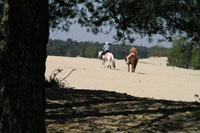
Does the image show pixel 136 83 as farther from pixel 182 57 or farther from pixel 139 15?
pixel 182 57

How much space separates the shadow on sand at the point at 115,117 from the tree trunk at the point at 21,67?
1.40 meters

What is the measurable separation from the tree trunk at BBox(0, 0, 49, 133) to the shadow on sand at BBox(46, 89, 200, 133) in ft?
4.58

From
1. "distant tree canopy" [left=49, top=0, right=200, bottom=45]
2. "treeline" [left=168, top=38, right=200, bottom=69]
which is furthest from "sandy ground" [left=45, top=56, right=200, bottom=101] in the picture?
"treeline" [left=168, top=38, right=200, bottom=69]

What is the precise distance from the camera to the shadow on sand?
166 inches

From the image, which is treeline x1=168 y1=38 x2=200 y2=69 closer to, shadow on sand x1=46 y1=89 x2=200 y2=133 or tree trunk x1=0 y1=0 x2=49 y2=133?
shadow on sand x1=46 y1=89 x2=200 y2=133

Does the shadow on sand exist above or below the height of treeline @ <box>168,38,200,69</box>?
below

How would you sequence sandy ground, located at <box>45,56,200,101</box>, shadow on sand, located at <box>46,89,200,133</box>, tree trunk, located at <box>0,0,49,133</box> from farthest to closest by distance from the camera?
sandy ground, located at <box>45,56,200,101</box>
shadow on sand, located at <box>46,89,200,133</box>
tree trunk, located at <box>0,0,49,133</box>

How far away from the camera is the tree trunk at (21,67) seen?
2.67 meters

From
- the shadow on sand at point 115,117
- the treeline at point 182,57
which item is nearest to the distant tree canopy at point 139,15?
the shadow on sand at point 115,117

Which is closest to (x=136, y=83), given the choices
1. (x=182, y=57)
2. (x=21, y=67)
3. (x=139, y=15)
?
(x=139, y=15)

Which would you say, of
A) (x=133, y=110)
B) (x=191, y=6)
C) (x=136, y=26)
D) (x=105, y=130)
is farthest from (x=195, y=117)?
(x=136, y=26)

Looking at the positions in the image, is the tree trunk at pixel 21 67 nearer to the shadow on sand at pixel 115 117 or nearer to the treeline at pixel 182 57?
the shadow on sand at pixel 115 117

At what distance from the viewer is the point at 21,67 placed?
2.72 meters

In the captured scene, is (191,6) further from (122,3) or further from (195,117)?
(195,117)
